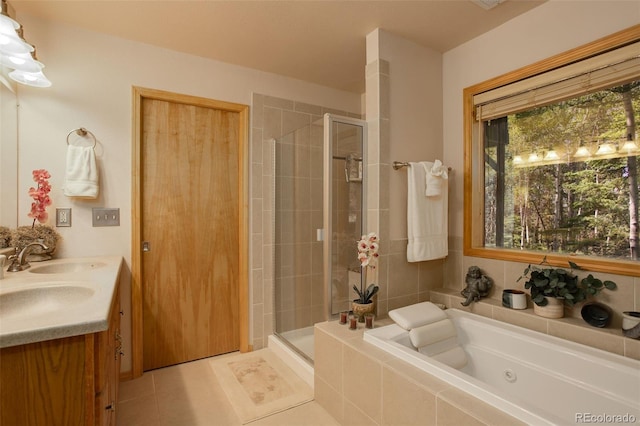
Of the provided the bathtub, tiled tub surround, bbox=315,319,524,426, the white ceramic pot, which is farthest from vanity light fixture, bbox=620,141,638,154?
tiled tub surround, bbox=315,319,524,426

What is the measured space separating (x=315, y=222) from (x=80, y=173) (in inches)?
62.1

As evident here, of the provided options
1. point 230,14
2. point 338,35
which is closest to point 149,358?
point 230,14

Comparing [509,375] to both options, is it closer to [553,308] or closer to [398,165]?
[553,308]

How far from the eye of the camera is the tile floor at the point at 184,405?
1817mm

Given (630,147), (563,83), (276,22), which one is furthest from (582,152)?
(276,22)

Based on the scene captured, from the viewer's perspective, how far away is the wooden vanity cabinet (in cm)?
86

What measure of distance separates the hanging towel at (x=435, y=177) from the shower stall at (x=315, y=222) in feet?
1.52

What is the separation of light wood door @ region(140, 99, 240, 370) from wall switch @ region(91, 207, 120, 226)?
17 cm

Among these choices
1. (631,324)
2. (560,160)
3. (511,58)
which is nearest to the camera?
(631,324)

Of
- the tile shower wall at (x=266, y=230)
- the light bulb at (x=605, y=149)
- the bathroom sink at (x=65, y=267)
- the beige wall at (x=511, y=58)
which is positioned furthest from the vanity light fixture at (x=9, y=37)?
the light bulb at (x=605, y=149)

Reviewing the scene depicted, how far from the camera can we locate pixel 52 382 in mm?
897

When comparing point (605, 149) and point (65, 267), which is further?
point (65, 267)

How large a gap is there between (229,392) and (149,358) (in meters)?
0.75

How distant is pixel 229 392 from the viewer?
210 cm
